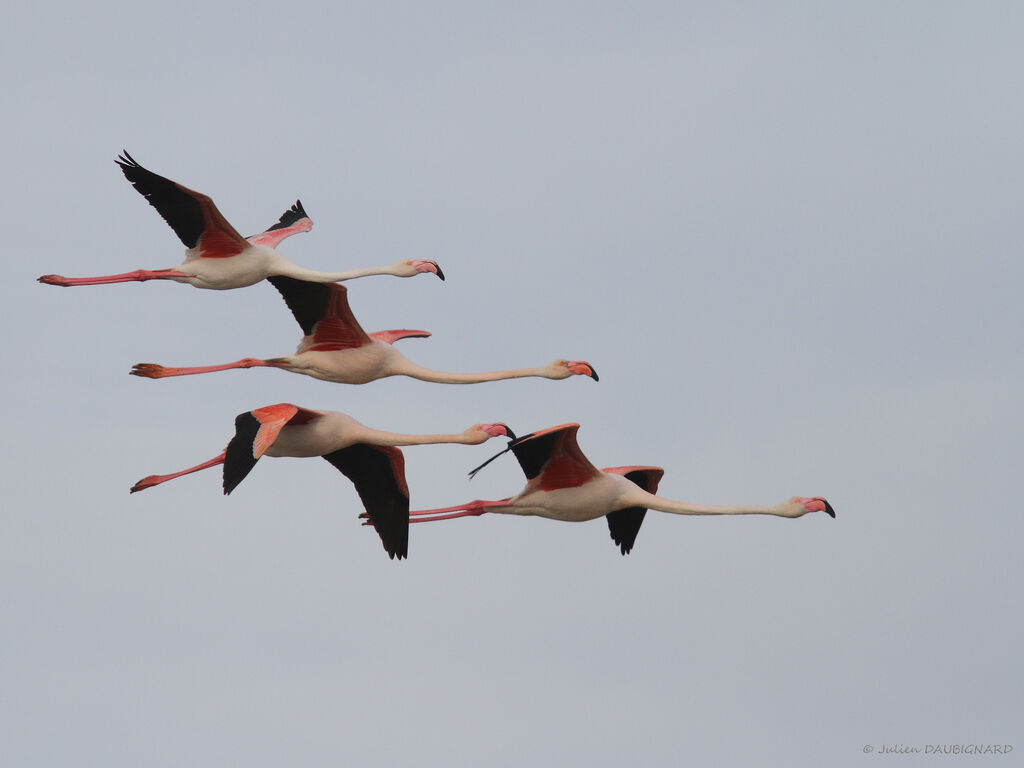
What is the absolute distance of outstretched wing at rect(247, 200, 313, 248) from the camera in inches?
1259

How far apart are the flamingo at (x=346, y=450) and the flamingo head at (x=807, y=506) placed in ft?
13.0

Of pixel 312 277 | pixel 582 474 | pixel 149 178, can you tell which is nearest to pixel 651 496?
pixel 582 474

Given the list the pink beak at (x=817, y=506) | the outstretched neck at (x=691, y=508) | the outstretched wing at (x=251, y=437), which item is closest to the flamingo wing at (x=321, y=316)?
the outstretched wing at (x=251, y=437)

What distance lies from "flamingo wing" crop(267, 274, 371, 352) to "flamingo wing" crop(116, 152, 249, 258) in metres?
0.94

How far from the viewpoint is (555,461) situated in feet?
93.1

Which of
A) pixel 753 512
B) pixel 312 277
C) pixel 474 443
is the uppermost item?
pixel 312 277

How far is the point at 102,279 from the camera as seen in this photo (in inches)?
1136

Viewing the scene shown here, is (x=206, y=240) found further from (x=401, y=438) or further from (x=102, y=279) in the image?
(x=401, y=438)

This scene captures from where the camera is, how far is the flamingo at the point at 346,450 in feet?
83.6

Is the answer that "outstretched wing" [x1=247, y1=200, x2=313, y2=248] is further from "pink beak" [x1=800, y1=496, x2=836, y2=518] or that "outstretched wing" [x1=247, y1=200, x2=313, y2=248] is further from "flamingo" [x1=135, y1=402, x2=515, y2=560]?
"pink beak" [x1=800, y1=496, x2=836, y2=518]

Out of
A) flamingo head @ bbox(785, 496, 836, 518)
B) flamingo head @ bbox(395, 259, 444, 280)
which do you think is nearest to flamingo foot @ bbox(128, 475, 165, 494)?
flamingo head @ bbox(395, 259, 444, 280)

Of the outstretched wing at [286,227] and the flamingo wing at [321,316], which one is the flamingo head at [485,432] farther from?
the outstretched wing at [286,227]

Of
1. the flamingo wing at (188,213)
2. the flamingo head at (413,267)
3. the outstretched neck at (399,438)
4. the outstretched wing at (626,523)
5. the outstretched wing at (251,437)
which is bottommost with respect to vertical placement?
the outstretched wing at (626,523)

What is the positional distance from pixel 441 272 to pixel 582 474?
331 centimetres
